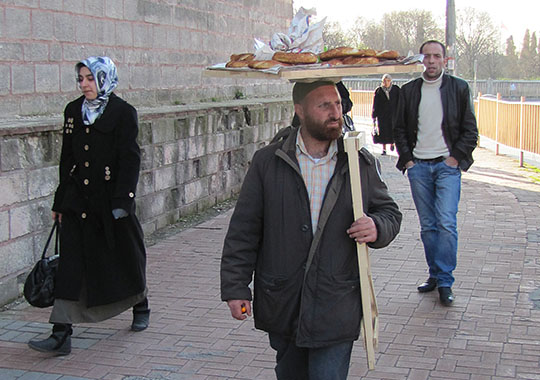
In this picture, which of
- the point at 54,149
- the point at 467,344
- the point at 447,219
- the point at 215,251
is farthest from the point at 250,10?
the point at 467,344

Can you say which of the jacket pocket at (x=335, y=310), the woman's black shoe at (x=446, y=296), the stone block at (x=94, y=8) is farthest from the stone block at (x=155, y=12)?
the jacket pocket at (x=335, y=310)

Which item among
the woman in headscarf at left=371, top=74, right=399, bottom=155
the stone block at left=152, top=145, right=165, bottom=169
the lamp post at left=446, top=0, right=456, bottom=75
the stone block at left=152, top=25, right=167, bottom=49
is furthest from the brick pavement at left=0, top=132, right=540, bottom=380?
the lamp post at left=446, top=0, right=456, bottom=75

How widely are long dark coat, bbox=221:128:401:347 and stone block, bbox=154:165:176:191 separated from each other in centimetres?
579

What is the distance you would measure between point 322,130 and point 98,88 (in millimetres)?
2479

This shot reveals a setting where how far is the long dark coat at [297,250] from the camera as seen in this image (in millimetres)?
3500

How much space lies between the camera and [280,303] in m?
3.54

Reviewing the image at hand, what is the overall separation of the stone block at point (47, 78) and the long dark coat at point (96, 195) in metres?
2.19

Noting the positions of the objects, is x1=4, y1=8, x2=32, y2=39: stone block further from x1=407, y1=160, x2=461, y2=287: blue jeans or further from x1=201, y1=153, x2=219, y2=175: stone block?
x1=201, y1=153, x2=219, y2=175: stone block

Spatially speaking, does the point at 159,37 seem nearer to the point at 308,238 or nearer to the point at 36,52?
the point at 36,52

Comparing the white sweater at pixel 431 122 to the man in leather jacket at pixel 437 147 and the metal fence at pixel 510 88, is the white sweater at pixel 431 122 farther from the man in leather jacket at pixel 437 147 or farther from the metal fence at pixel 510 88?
the metal fence at pixel 510 88

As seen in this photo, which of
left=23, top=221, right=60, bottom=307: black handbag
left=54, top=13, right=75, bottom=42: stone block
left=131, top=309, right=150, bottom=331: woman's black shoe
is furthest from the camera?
left=54, top=13, right=75, bottom=42: stone block

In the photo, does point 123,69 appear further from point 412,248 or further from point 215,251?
point 412,248

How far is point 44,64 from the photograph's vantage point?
25.1ft

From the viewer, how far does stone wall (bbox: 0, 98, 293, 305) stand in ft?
21.4
